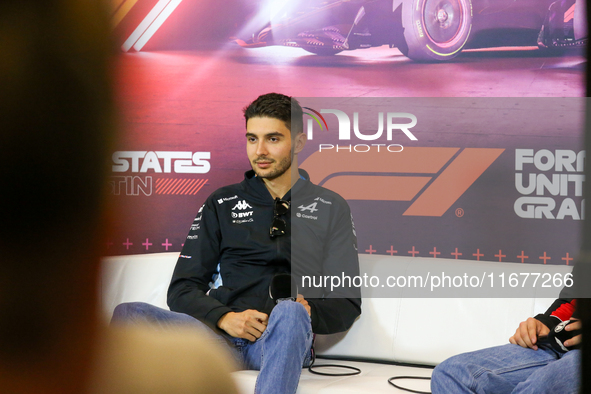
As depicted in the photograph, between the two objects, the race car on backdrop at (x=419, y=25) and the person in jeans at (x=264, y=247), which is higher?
the race car on backdrop at (x=419, y=25)

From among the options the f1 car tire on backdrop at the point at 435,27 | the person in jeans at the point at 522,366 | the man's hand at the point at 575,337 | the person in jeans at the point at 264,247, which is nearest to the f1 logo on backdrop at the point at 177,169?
the person in jeans at the point at 264,247

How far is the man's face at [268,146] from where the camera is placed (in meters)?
2.23

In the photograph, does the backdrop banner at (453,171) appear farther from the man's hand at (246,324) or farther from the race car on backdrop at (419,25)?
the man's hand at (246,324)

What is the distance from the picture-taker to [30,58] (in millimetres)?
197

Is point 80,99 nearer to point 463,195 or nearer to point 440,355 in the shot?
point 440,355

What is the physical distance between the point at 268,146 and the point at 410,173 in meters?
0.77

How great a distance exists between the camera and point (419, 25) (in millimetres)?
2832

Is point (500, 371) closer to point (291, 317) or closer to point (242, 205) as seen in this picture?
point (291, 317)

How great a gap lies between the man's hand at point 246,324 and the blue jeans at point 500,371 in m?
0.55

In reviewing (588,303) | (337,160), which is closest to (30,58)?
(588,303)

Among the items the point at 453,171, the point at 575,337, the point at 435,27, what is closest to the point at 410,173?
the point at 453,171

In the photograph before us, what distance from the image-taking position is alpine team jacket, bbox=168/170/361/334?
205 cm

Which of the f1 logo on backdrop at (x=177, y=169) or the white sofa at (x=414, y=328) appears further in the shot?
the f1 logo on backdrop at (x=177, y=169)

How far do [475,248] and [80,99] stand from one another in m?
2.65
